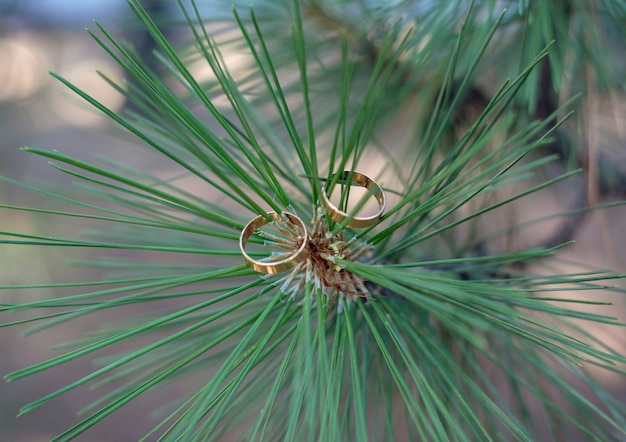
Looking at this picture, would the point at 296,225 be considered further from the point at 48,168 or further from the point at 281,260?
the point at 48,168

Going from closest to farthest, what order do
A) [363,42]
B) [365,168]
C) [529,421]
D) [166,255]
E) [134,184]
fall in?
[134,184] → [529,421] → [363,42] → [365,168] → [166,255]

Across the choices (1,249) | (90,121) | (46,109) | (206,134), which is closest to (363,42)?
(206,134)

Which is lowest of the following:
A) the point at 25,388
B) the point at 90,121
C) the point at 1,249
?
the point at 25,388

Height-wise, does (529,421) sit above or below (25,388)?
above

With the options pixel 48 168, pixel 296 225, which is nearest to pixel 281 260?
pixel 296 225

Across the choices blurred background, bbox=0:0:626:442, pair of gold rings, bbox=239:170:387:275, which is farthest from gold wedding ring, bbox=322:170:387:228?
blurred background, bbox=0:0:626:442

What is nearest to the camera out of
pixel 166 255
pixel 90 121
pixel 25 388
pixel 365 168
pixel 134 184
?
pixel 134 184

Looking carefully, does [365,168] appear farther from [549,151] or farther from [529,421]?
[529,421]

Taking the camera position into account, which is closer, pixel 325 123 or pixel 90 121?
pixel 325 123

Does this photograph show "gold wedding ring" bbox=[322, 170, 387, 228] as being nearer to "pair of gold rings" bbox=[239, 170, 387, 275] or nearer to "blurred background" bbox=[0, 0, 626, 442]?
"pair of gold rings" bbox=[239, 170, 387, 275]
